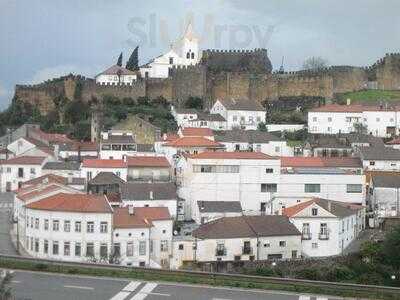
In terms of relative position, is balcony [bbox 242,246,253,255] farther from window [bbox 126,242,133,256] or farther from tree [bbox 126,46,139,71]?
tree [bbox 126,46,139,71]

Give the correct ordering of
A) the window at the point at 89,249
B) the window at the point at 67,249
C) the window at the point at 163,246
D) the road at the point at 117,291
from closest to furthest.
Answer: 1. the road at the point at 117,291
2. the window at the point at 89,249
3. the window at the point at 67,249
4. the window at the point at 163,246

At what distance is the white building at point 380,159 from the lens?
46188 millimetres

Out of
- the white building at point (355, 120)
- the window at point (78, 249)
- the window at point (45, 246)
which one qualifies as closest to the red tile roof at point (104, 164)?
the window at point (45, 246)

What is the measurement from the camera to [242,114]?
61.2 m

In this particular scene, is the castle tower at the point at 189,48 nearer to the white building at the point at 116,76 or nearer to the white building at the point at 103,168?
the white building at the point at 116,76

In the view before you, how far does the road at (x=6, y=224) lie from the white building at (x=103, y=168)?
453 cm

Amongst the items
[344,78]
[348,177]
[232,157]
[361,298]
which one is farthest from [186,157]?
[344,78]

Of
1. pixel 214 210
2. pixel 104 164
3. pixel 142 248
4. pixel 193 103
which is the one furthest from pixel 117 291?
pixel 193 103

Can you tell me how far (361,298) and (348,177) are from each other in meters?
25.0

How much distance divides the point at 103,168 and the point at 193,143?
664 cm

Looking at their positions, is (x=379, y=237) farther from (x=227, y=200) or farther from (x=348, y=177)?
(x=227, y=200)

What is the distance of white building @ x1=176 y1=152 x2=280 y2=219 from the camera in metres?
39.8

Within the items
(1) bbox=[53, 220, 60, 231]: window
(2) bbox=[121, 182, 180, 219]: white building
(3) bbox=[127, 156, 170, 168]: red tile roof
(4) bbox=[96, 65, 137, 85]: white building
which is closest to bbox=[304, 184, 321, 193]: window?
(2) bbox=[121, 182, 180, 219]: white building

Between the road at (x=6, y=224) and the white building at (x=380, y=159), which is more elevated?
the white building at (x=380, y=159)
